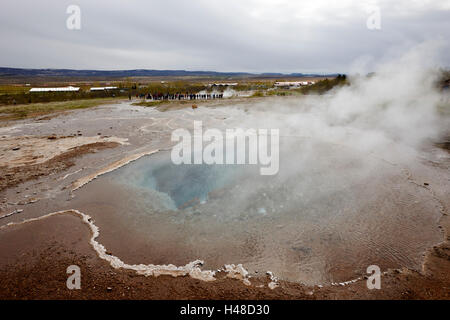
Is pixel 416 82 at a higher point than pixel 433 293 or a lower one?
higher

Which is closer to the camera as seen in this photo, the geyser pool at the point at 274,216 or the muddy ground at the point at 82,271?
the muddy ground at the point at 82,271

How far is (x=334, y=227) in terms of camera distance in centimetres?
540

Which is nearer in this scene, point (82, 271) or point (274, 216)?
point (82, 271)

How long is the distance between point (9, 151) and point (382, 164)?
1556 centimetres

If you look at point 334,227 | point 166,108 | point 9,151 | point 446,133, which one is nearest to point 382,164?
point 334,227

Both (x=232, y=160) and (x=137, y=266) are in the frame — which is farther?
(x=232, y=160)

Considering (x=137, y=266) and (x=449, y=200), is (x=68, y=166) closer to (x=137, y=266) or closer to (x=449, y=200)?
(x=137, y=266)

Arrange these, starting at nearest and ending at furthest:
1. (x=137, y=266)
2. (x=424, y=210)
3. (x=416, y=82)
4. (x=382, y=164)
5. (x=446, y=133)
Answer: (x=137, y=266)
(x=424, y=210)
(x=382, y=164)
(x=446, y=133)
(x=416, y=82)

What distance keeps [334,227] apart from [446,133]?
36.1ft

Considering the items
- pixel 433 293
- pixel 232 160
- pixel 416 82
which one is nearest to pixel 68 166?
pixel 232 160

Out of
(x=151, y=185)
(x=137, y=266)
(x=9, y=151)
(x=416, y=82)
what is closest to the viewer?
(x=137, y=266)

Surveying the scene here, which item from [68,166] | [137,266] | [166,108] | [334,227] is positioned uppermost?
[166,108]

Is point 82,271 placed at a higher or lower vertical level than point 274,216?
lower

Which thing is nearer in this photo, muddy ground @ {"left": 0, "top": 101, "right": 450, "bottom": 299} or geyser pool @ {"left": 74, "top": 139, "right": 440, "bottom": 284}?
muddy ground @ {"left": 0, "top": 101, "right": 450, "bottom": 299}
